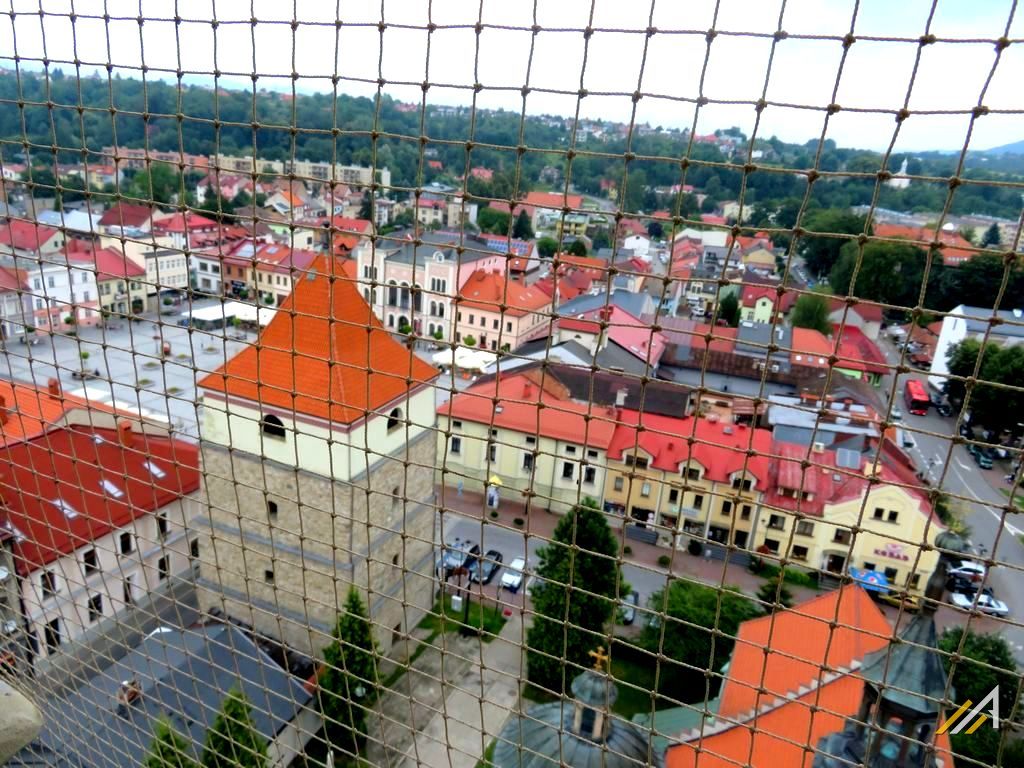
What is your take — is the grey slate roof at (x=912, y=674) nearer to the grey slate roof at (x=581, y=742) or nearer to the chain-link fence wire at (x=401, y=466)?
the chain-link fence wire at (x=401, y=466)

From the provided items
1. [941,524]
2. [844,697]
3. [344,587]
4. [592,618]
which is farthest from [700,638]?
[941,524]

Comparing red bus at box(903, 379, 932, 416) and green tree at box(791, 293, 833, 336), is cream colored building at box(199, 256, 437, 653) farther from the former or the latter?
red bus at box(903, 379, 932, 416)

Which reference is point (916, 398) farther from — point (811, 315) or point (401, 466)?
point (401, 466)

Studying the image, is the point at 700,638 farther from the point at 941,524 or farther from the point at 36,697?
the point at 36,697

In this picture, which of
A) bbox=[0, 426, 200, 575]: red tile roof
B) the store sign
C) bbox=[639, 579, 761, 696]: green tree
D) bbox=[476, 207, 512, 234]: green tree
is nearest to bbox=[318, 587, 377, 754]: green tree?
bbox=[0, 426, 200, 575]: red tile roof

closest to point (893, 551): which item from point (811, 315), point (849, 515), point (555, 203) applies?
point (849, 515)
